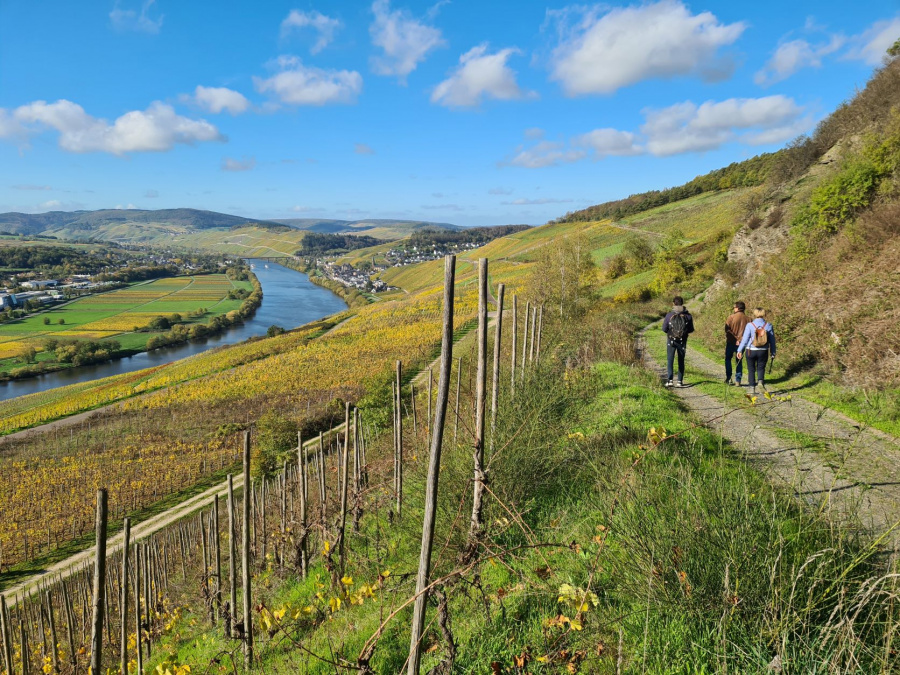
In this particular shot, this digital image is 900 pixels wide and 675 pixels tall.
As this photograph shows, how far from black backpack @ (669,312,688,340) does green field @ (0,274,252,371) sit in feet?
289

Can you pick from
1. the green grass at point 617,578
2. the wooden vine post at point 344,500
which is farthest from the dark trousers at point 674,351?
the wooden vine post at point 344,500

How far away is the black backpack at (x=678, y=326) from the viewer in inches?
356

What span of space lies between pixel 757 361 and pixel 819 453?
16.2 feet

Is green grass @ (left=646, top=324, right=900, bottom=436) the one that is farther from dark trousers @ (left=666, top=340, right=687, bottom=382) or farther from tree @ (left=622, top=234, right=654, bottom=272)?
tree @ (left=622, top=234, right=654, bottom=272)

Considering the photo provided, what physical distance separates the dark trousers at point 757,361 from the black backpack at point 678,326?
1184 mm

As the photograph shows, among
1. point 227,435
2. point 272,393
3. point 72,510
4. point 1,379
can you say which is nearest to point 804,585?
point 72,510

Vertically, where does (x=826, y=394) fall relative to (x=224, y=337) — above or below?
above

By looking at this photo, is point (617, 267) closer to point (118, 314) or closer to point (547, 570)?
point (547, 570)

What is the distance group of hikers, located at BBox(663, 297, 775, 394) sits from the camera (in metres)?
8.55

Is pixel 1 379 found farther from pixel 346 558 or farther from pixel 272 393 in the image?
pixel 346 558

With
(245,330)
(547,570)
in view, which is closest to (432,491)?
(547,570)

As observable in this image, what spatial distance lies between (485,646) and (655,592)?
1116 millimetres

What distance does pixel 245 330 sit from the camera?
8794 cm

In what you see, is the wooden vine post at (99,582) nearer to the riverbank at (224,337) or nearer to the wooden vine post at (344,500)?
the wooden vine post at (344,500)
